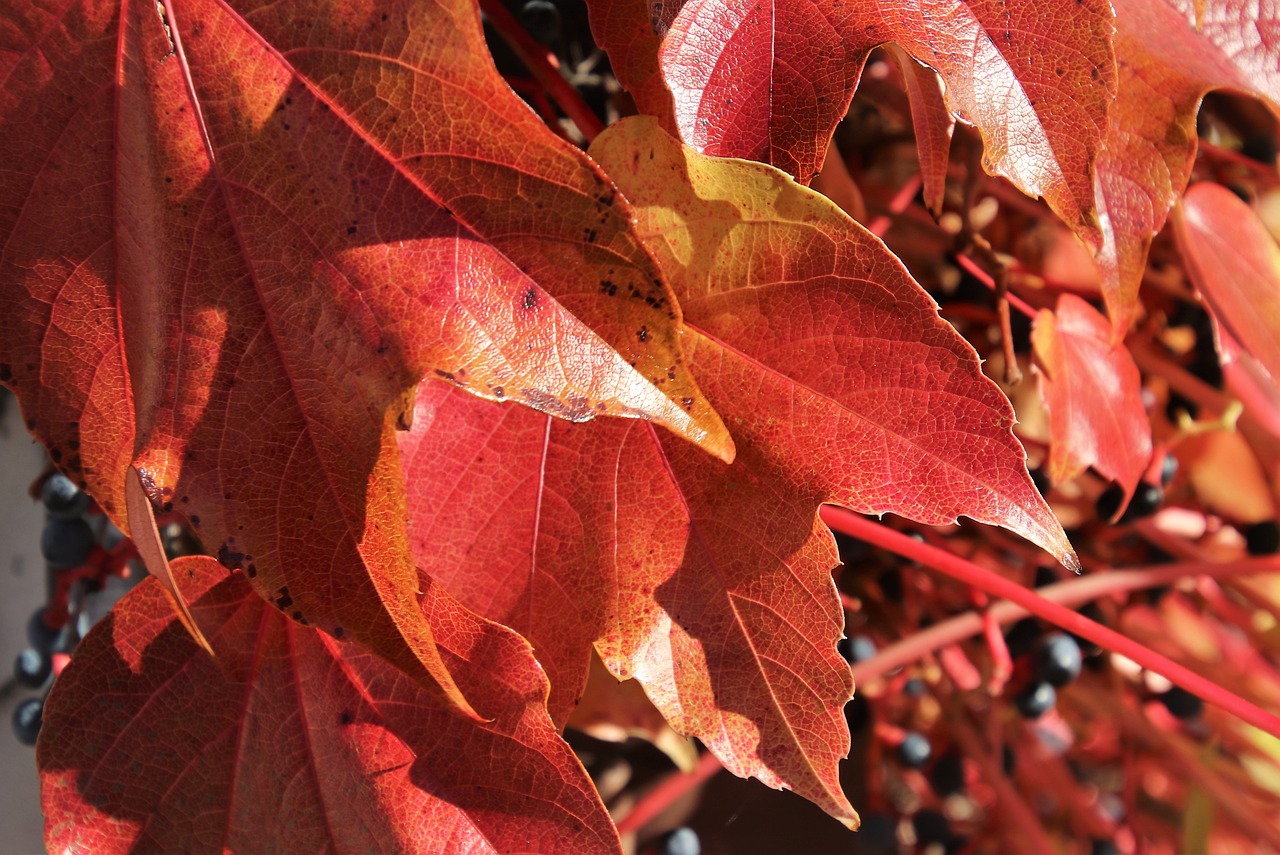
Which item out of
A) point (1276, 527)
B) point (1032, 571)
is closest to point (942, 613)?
point (1032, 571)

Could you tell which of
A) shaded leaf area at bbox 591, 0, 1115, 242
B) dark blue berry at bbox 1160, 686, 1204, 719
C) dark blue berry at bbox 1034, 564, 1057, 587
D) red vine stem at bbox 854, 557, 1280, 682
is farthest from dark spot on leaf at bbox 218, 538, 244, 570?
dark blue berry at bbox 1160, 686, 1204, 719

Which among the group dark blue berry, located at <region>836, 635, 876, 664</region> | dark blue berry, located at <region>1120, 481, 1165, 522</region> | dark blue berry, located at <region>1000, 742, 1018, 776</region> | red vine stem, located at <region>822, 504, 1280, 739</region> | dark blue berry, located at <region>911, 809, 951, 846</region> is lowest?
dark blue berry, located at <region>911, 809, 951, 846</region>

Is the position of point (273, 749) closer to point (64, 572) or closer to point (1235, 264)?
point (64, 572)

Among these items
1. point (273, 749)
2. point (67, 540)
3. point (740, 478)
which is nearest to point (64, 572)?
point (67, 540)

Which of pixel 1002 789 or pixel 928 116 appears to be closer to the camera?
pixel 928 116

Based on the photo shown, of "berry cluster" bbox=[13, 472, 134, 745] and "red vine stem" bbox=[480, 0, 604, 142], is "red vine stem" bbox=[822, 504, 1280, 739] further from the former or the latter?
"berry cluster" bbox=[13, 472, 134, 745]

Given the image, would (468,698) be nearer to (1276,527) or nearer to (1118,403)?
(1118,403)

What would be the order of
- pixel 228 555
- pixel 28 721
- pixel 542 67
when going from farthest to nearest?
pixel 28 721 < pixel 542 67 < pixel 228 555
